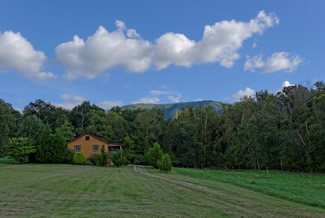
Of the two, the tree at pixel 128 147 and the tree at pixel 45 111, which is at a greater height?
the tree at pixel 45 111

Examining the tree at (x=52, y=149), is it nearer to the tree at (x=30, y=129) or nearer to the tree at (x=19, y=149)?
the tree at (x=19, y=149)

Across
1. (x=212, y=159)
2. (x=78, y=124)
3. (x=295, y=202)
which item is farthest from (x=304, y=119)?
(x=78, y=124)

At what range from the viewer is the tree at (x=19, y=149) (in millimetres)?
44906

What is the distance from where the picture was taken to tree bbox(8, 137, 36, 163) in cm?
4491

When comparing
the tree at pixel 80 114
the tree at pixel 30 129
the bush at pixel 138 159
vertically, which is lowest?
the bush at pixel 138 159

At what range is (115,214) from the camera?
308 inches

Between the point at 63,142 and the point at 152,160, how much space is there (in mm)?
18575

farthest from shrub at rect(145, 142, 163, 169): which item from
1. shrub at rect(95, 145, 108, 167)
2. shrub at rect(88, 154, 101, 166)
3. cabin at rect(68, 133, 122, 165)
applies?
cabin at rect(68, 133, 122, 165)

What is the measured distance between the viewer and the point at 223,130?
58906 millimetres

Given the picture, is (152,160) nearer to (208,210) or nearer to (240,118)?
(240,118)

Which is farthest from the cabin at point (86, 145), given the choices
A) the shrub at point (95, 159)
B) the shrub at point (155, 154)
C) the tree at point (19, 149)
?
the shrub at point (155, 154)

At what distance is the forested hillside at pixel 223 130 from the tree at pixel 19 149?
1389mm

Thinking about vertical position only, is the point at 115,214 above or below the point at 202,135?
below

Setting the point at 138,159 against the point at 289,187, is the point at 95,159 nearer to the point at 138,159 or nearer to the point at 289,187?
the point at 138,159
